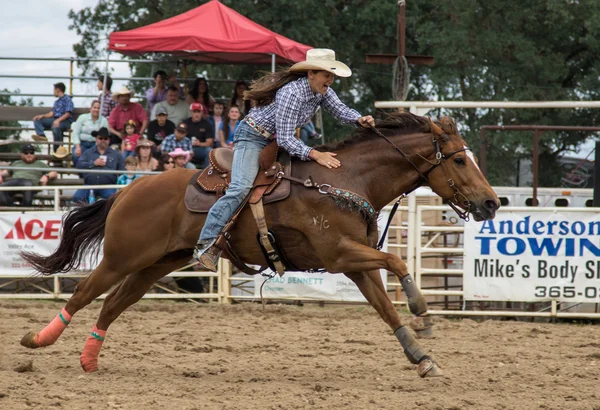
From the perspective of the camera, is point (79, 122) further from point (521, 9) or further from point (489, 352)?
point (521, 9)

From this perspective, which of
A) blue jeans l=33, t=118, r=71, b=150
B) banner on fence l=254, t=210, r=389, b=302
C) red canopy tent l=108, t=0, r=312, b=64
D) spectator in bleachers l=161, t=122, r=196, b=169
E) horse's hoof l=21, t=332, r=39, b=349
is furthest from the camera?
blue jeans l=33, t=118, r=71, b=150

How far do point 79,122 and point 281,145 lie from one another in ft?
26.5

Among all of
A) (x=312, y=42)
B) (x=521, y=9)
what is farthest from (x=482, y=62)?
(x=312, y=42)

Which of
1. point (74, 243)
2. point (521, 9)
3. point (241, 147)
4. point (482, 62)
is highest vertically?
point (521, 9)

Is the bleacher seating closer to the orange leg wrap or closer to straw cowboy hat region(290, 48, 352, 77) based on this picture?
the orange leg wrap

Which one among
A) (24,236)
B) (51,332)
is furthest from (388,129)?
(24,236)

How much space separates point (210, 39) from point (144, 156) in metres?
2.55

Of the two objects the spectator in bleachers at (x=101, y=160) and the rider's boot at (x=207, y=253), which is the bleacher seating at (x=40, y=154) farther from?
the rider's boot at (x=207, y=253)

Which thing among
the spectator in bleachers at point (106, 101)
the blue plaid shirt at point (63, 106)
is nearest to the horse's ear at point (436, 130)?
the spectator in bleachers at point (106, 101)

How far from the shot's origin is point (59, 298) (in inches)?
420

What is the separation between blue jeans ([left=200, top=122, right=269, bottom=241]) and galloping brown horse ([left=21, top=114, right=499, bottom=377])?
16 cm

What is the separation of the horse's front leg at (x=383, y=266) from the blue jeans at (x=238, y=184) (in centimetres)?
79

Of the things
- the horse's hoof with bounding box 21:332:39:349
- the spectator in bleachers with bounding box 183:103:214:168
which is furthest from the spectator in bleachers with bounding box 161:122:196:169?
the horse's hoof with bounding box 21:332:39:349

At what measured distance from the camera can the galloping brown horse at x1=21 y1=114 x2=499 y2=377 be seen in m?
5.88
